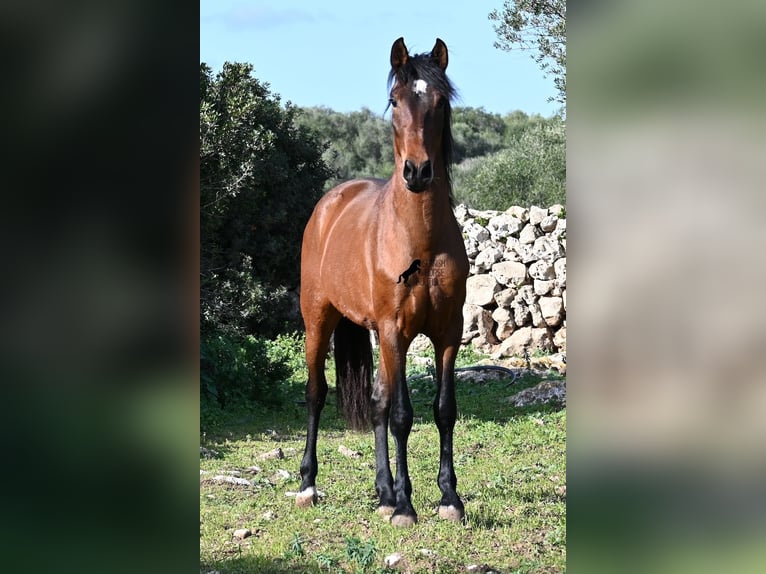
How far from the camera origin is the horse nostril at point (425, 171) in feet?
11.6

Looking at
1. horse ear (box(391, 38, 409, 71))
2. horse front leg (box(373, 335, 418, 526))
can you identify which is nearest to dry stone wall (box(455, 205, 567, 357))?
horse front leg (box(373, 335, 418, 526))

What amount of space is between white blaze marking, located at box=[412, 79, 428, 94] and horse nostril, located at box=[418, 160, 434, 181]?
1.21 feet

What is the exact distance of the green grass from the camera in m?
3.45

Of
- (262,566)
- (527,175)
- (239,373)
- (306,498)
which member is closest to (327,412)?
(239,373)

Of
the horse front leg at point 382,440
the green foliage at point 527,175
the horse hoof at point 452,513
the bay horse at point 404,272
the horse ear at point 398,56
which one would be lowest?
the horse hoof at point 452,513

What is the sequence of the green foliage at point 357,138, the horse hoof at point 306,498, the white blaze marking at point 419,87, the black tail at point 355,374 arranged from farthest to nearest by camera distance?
the green foliage at point 357,138
the black tail at point 355,374
the horse hoof at point 306,498
the white blaze marking at point 419,87

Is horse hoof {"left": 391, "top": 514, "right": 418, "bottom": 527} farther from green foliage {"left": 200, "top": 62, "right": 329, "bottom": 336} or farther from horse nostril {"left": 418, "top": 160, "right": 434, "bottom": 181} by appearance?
green foliage {"left": 200, "top": 62, "right": 329, "bottom": 336}

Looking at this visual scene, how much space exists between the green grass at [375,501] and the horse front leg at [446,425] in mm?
95

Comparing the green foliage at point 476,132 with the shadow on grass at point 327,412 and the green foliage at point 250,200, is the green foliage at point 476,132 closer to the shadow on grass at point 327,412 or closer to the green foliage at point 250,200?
the green foliage at point 250,200

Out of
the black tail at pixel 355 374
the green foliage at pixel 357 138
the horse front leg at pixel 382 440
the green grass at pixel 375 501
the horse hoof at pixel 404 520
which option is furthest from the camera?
the green foliage at pixel 357 138

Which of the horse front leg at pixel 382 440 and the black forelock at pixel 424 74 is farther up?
the black forelock at pixel 424 74

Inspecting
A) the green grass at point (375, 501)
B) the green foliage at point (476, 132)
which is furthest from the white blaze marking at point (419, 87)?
the green foliage at point (476, 132)

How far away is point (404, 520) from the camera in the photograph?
157 inches
